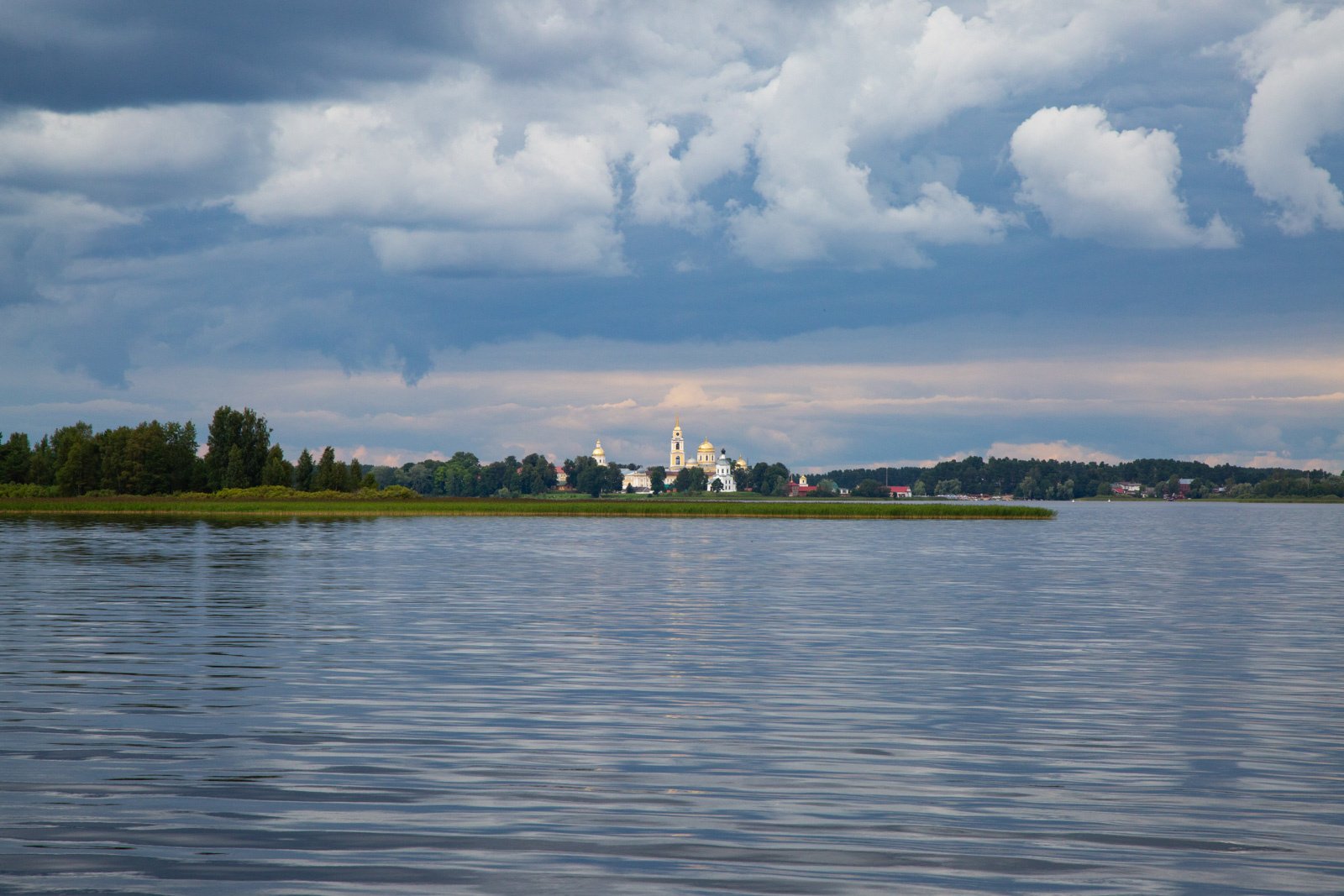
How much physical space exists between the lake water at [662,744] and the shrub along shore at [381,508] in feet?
363

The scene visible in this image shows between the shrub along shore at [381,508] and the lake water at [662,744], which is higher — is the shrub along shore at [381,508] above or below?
above

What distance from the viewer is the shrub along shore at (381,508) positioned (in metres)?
154

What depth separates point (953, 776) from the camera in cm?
1678

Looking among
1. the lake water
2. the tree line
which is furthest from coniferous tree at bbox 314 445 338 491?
the lake water

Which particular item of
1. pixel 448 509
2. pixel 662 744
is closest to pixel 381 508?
pixel 448 509

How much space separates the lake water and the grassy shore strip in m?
110

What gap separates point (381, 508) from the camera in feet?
564

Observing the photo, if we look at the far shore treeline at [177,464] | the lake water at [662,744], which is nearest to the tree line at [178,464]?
the far shore treeline at [177,464]

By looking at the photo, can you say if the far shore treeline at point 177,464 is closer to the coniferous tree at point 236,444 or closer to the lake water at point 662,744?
the coniferous tree at point 236,444

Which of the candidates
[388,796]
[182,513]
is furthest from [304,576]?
[182,513]

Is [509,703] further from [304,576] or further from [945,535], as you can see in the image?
[945,535]

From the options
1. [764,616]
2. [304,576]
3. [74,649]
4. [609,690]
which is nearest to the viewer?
[609,690]

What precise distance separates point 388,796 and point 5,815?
394 cm

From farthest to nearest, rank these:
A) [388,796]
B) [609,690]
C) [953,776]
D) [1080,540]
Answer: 1. [1080,540]
2. [609,690]
3. [953,776]
4. [388,796]
